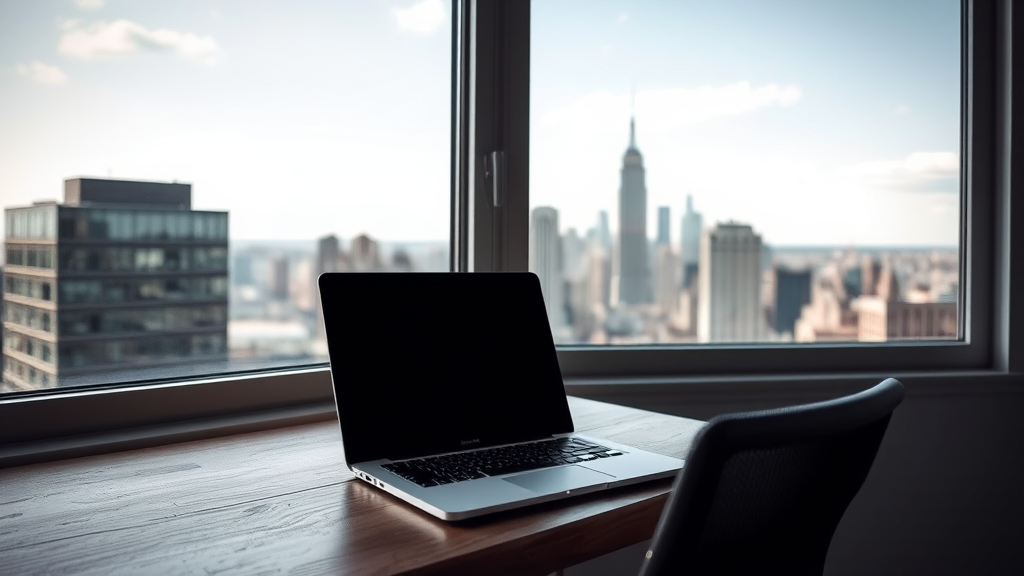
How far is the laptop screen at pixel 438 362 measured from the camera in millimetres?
1123

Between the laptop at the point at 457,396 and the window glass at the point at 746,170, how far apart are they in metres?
0.64

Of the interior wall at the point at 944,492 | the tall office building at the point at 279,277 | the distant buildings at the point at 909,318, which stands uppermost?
the tall office building at the point at 279,277

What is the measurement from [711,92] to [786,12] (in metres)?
0.32

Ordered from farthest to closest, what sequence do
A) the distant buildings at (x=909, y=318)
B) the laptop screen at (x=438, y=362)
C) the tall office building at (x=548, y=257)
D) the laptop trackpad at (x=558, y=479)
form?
the distant buildings at (x=909, y=318) → the tall office building at (x=548, y=257) → the laptop screen at (x=438, y=362) → the laptop trackpad at (x=558, y=479)

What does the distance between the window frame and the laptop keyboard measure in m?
0.47

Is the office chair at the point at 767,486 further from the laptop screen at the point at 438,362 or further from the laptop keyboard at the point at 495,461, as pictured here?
the laptop screen at the point at 438,362

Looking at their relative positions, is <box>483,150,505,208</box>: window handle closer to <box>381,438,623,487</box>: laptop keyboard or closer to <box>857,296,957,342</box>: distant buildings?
<box>381,438,623,487</box>: laptop keyboard

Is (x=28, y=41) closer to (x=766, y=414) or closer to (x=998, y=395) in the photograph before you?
(x=766, y=414)

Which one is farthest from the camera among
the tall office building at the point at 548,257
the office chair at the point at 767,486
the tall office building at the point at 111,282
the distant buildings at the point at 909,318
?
the distant buildings at the point at 909,318

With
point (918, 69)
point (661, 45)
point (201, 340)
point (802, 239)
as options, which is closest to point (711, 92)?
point (661, 45)

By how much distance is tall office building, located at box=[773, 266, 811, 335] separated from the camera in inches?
82.0

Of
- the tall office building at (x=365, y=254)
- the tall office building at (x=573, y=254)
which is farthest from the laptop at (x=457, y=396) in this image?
the tall office building at (x=573, y=254)

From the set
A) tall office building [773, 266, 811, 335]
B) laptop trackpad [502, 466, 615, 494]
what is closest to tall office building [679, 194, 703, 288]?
tall office building [773, 266, 811, 335]

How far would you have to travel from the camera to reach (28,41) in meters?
1.26
